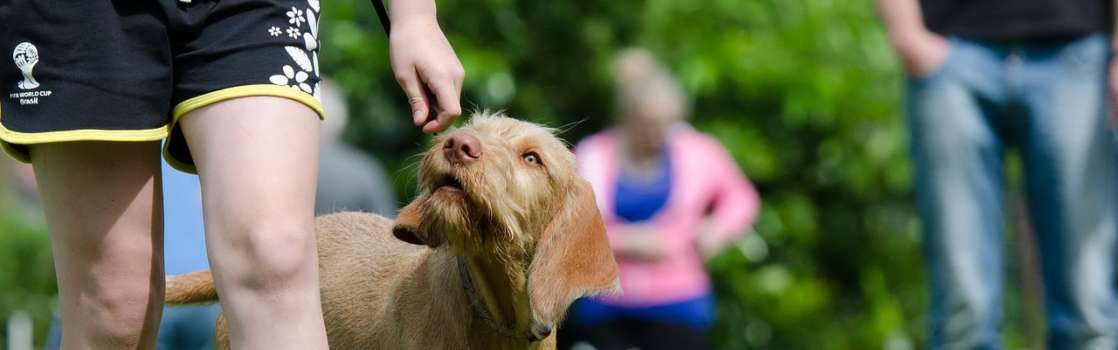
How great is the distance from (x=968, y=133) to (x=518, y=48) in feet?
11.5

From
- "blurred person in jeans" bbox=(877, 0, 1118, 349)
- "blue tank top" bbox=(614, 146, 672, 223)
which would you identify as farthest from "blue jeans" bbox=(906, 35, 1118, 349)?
"blue tank top" bbox=(614, 146, 672, 223)

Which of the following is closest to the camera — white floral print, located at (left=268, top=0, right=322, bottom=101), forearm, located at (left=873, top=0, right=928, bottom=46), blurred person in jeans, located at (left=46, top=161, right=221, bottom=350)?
white floral print, located at (left=268, top=0, right=322, bottom=101)

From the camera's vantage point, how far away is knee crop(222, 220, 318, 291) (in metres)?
2.90

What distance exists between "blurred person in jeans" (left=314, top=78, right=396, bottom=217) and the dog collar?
306 cm

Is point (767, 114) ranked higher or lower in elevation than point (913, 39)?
lower

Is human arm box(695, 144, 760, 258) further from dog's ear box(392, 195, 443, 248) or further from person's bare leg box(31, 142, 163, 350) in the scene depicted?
person's bare leg box(31, 142, 163, 350)

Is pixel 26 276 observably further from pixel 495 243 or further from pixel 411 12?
pixel 411 12

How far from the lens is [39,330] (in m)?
9.28

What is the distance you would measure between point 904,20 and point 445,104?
2617 mm

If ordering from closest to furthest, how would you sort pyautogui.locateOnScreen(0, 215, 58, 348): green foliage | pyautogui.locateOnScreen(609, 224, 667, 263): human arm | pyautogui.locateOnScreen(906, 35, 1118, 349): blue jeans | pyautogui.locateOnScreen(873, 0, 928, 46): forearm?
pyautogui.locateOnScreen(906, 35, 1118, 349): blue jeans < pyautogui.locateOnScreen(873, 0, 928, 46): forearm < pyautogui.locateOnScreen(609, 224, 667, 263): human arm < pyautogui.locateOnScreen(0, 215, 58, 348): green foliage

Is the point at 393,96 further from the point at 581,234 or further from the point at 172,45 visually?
the point at 172,45

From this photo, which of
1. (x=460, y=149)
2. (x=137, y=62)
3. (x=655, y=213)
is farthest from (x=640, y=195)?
(x=137, y=62)

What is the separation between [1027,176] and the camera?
5.24 meters

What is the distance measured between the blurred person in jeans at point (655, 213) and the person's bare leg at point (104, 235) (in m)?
4.20
